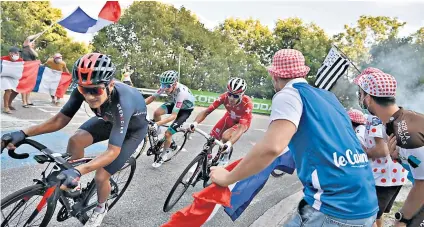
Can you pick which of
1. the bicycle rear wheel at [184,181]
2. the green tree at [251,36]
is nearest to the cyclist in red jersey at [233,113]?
the bicycle rear wheel at [184,181]

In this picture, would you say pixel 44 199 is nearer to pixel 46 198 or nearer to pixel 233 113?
pixel 46 198

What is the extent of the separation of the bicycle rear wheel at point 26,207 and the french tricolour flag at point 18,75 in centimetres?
780

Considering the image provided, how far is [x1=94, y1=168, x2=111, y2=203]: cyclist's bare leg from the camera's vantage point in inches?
151

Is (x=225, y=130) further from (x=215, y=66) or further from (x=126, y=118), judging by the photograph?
(x=215, y=66)

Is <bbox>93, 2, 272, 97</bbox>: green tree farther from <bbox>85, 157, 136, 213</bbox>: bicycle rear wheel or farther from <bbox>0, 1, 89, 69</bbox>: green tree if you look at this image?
<bbox>85, 157, 136, 213</bbox>: bicycle rear wheel

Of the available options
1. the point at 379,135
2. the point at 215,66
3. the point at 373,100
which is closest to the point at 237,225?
the point at 379,135

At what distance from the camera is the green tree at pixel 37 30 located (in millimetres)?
26203

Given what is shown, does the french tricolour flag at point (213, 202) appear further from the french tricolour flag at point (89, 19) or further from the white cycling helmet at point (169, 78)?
the french tricolour flag at point (89, 19)

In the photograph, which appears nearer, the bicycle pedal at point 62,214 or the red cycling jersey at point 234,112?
the bicycle pedal at point 62,214

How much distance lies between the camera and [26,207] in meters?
3.24

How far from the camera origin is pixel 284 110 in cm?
196

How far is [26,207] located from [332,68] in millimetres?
9009

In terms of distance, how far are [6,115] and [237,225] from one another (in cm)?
757

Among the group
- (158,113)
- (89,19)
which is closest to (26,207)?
(158,113)
